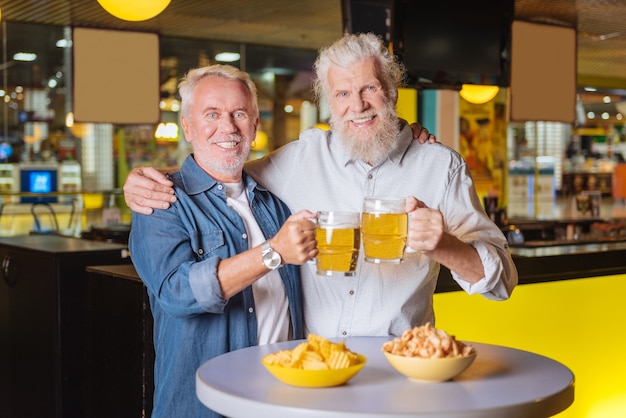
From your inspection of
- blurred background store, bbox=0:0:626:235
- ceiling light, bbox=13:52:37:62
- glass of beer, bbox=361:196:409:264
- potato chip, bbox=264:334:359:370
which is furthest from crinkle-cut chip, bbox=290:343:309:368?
ceiling light, bbox=13:52:37:62

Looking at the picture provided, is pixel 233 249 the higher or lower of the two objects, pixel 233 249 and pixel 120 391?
the higher

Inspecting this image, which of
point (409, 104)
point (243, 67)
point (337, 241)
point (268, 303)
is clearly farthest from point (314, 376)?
point (243, 67)

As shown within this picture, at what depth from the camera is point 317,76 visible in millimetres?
2686

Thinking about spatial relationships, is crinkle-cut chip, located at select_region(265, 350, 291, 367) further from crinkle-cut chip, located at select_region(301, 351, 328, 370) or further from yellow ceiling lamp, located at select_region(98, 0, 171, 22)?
yellow ceiling lamp, located at select_region(98, 0, 171, 22)

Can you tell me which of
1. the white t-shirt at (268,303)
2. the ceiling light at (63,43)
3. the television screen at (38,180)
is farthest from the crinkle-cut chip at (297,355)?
the ceiling light at (63,43)

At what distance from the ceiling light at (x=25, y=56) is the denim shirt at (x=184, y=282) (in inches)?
364

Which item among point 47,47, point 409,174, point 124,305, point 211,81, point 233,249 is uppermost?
point 47,47

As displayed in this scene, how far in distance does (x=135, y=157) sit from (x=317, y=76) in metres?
10.4

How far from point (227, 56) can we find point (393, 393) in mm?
11226

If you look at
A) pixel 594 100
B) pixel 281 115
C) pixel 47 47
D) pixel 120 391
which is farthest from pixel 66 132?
pixel 594 100

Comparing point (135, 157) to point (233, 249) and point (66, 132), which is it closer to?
point (66, 132)

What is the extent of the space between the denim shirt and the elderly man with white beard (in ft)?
0.32

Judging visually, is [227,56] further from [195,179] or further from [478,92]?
[195,179]

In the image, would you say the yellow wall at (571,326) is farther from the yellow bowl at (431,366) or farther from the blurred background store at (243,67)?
the blurred background store at (243,67)
